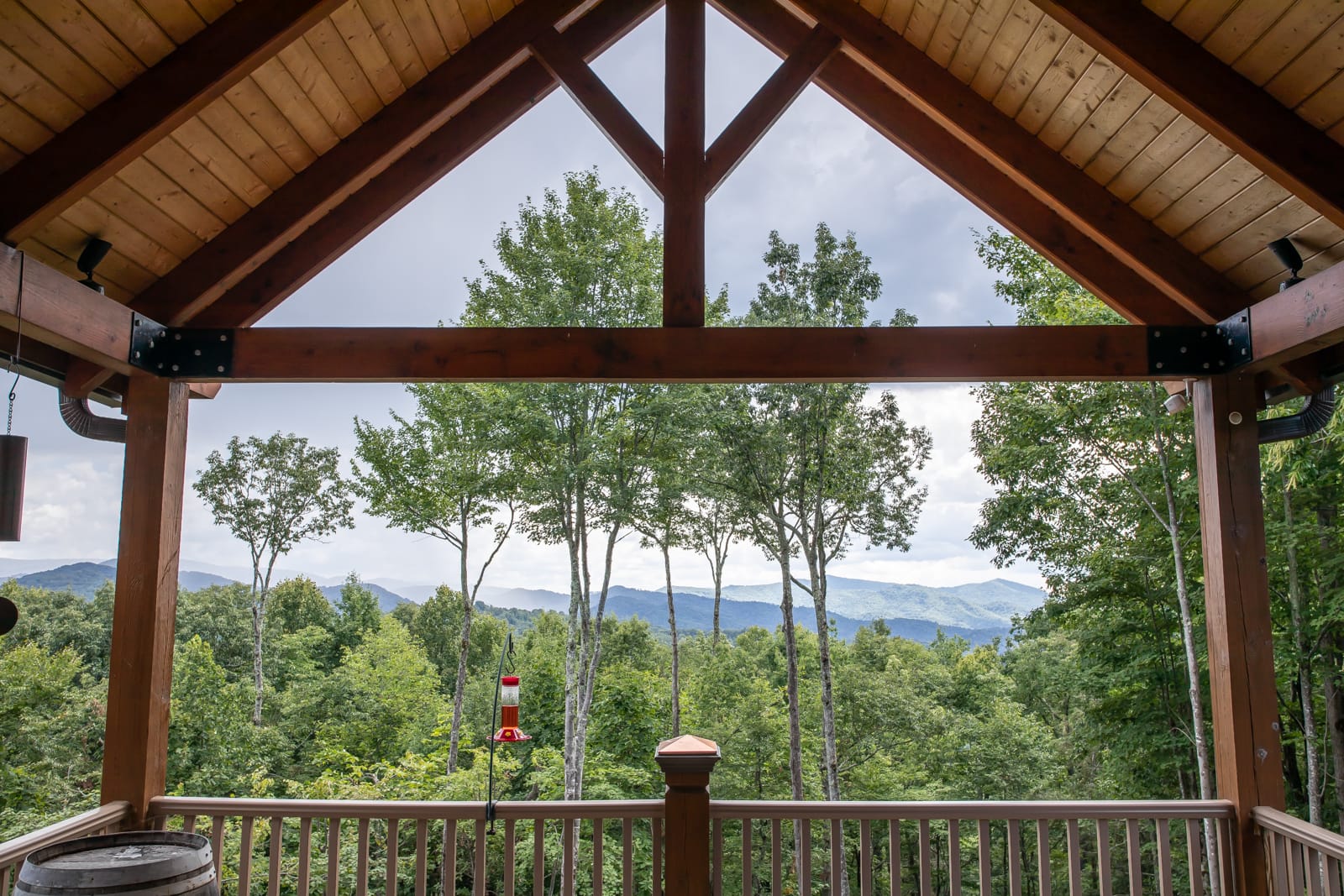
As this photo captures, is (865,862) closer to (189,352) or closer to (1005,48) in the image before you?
(1005,48)

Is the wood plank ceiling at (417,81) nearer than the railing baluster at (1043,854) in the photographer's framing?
Yes

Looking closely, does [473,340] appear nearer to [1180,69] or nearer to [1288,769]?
[1180,69]

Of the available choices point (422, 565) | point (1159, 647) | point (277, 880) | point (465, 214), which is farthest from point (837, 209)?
point (277, 880)

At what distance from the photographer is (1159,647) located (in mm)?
10789

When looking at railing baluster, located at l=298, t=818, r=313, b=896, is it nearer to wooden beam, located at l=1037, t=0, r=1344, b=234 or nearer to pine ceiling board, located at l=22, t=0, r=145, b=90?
pine ceiling board, located at l=22, t=0, r=145, b=90

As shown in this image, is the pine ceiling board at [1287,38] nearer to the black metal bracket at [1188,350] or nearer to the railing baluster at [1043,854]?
the black metal bracket at [1188,350]

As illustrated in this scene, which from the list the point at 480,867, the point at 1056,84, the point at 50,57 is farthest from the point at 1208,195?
the point at 50,57

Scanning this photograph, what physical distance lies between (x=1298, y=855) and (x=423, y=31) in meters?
4.31

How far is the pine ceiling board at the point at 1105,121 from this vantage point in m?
2.93

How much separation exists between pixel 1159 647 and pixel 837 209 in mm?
7808

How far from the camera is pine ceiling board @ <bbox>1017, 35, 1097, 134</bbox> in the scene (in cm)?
295

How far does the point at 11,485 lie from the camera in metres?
2.22

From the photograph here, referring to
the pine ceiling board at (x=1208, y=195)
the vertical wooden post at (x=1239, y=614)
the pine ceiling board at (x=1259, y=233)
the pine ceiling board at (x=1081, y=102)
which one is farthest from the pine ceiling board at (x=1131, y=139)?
Result: the vertical wooden post at (x=1239, y=614)

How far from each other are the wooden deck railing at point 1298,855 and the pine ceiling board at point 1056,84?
2612 mm
